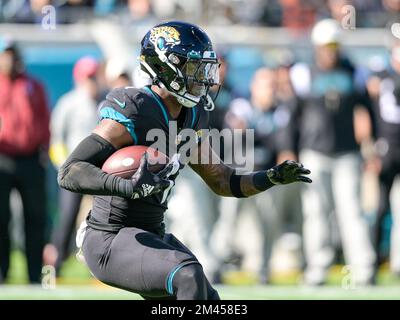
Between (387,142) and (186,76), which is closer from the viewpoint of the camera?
(186,76)

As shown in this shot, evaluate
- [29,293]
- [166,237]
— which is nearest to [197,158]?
[166,237]

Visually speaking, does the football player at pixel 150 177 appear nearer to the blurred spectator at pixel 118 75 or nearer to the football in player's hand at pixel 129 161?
the football in player's hand at pixel 129 161

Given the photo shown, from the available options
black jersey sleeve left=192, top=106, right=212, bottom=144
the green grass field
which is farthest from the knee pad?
the green grass field

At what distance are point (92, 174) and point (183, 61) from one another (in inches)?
30.4

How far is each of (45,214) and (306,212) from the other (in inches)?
84.5

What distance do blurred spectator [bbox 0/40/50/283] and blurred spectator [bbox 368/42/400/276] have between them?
2714mm

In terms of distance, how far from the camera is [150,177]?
458 centimetres

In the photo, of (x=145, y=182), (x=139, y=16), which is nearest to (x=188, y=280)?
(x=145, y=182)

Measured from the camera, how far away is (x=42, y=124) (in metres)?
8.69

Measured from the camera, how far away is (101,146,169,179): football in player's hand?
4.83 m

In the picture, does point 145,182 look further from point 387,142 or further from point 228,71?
point 228,71

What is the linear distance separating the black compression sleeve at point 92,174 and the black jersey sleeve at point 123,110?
0.38 ft

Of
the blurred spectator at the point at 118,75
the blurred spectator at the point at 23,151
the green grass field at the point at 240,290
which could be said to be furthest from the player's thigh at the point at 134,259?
the blurred spectator at the point at 118,75

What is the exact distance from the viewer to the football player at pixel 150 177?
466 centimetres
